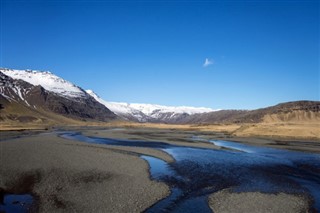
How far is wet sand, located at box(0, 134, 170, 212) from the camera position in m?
21.5

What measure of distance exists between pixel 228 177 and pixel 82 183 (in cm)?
1389

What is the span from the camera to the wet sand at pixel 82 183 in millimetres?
21469

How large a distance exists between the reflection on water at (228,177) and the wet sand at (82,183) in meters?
1.56

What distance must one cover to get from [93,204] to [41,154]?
2544cm

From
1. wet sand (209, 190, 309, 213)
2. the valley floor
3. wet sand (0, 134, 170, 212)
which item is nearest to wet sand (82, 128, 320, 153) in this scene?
wet sand (0, 134, 170, 212)

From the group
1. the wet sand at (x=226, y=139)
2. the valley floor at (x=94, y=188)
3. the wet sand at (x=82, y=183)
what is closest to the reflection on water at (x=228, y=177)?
the valley floor at (x=94, y=188)

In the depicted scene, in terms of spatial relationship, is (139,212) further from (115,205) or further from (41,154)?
(41,154)

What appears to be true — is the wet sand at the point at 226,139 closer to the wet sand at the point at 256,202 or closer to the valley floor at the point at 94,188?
the valley floor at the point at 94,188

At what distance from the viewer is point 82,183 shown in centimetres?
2719

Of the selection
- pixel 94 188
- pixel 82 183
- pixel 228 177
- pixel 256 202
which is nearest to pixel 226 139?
pixel 228 177

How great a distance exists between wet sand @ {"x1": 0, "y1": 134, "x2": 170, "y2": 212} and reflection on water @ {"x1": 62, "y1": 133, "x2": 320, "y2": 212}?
1.56 meters

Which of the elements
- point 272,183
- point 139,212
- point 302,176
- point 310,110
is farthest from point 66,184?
point 310,110

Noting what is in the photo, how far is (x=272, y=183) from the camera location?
29.5 metres

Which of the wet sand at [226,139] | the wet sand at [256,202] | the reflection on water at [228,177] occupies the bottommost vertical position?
the wet sand at [256,202]
